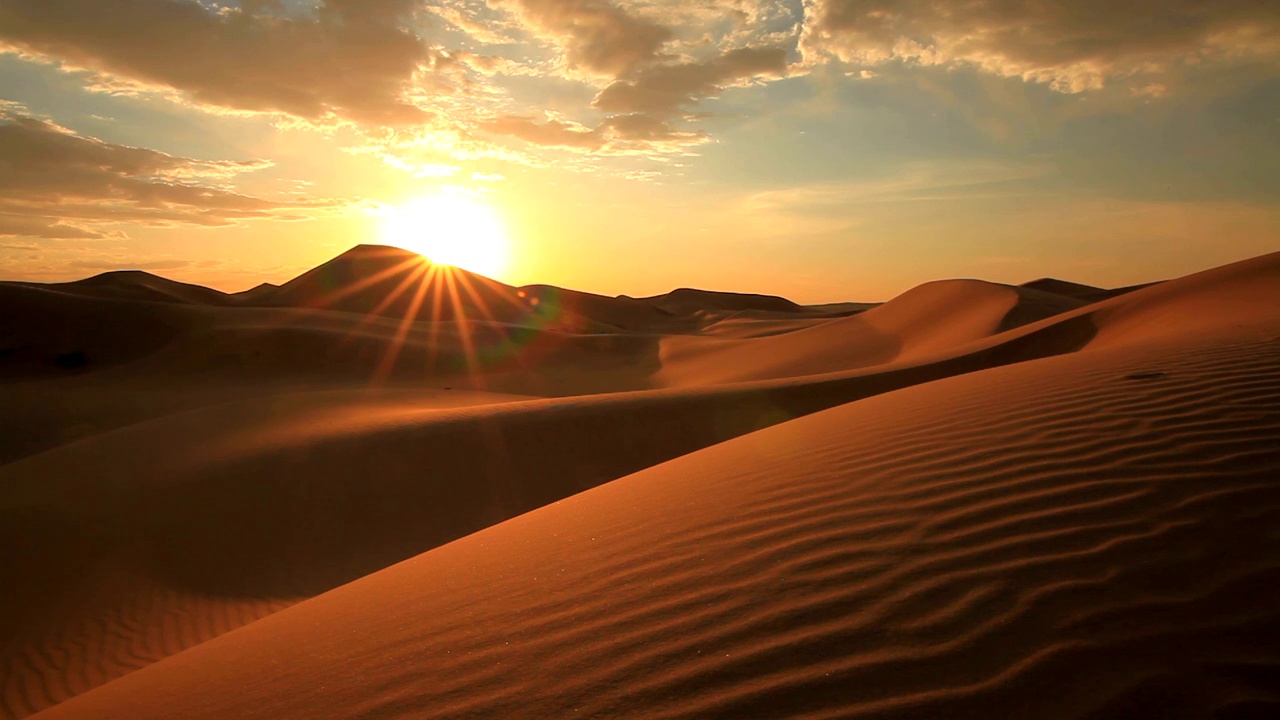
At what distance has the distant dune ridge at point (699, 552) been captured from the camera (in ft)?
7.16

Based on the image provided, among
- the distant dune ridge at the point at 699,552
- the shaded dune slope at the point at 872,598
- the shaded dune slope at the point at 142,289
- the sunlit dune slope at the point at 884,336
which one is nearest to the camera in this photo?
the shaded dune slope at the point at 872,598

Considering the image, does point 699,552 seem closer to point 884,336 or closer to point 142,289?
point 884,336

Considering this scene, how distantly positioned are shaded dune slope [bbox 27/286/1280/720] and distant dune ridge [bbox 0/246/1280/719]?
0.05 ft

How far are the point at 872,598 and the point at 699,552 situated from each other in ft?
3.10

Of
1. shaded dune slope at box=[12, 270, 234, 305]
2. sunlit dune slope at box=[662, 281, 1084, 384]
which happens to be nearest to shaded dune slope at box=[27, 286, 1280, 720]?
sunlit dune slope at box=[662, 281, 1084, 384]

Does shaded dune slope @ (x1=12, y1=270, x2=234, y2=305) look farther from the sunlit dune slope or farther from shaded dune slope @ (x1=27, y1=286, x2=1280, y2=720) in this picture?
shaded dune slope @ (x1=27, y1=286, x2=1280, y2=720)

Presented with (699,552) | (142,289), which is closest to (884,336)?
(699,552)

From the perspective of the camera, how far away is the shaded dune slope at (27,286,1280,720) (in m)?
2.07

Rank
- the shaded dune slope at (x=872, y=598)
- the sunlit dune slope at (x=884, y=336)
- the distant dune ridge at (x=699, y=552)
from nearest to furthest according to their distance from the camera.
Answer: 1. the shaded dune slope at (x=872, y=598)
2. the distant dune ridge at (x=699, y=552)
3. the sunlit dune slope at (x=884, y=336)

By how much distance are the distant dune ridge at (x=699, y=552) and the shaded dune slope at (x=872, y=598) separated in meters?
0.01

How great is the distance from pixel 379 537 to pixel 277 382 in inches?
716

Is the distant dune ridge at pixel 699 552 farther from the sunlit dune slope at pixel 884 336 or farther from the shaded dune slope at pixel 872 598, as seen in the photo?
the sunlit dune slope at pixel 884 336

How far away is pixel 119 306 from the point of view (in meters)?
32.5

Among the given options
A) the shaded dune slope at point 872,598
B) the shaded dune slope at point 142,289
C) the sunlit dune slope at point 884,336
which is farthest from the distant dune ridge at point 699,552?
the shaded dune slope at point 142,289
